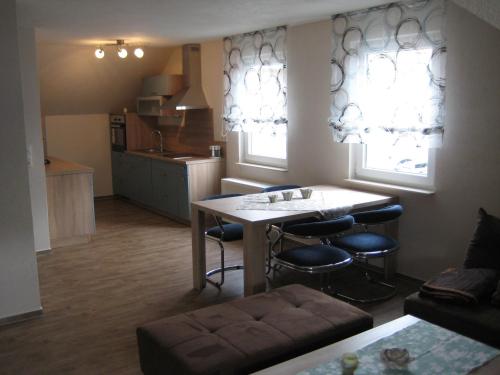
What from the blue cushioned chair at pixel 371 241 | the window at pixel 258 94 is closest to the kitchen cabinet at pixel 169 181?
the window at pixel 258 94

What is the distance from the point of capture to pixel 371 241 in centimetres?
401

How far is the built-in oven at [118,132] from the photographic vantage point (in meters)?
7.80

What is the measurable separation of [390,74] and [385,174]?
2.85ft

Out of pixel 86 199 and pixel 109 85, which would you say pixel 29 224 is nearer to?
pixel 86 199

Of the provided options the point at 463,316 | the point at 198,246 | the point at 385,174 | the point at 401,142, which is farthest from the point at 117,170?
the point at 463,316

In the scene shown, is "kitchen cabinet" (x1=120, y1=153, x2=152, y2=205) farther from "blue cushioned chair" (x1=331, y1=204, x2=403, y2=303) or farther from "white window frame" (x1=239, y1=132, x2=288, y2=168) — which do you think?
"blue cushioned chair" (x1=331, y1=204, x2=403, y2=303)

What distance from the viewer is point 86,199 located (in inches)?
223

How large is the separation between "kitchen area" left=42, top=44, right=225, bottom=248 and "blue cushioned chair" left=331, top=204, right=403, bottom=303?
8.77 feet

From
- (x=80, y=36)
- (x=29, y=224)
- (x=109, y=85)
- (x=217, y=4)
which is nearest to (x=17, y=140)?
(x=29, y=224)

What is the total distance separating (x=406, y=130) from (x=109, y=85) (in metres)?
4.90

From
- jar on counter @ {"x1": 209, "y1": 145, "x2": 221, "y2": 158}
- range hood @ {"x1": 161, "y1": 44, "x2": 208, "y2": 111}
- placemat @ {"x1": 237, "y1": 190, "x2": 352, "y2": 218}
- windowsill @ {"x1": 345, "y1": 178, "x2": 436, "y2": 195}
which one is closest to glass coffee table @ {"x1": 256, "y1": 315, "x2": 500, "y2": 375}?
placemat @ {"x1": 237, "y1": 190, "x2": 352, "y2": 218}

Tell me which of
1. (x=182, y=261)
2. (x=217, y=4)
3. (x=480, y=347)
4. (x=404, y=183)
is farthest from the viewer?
(x=182, y=261)

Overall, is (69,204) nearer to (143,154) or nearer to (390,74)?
(143,154)

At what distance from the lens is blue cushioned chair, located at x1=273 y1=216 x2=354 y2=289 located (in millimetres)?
3586
